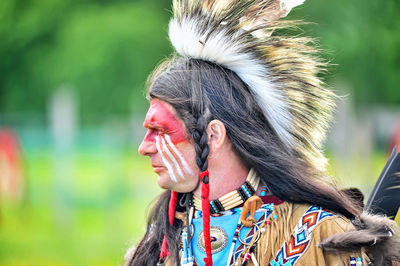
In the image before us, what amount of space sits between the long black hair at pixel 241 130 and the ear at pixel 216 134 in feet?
0.08

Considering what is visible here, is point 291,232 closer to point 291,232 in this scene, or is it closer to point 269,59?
point 291,232

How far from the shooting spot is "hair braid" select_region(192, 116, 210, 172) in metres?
2.69

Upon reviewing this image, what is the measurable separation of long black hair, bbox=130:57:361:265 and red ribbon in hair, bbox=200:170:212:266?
5cm

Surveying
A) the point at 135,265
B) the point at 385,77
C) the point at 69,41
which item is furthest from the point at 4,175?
the point at 69,41

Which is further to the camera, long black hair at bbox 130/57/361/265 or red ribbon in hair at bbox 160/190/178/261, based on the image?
red ribbon in hair at bbox 160/190/178/261

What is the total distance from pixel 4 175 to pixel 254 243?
891 cm

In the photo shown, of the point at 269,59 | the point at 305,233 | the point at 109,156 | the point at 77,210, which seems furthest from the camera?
the point at 77,210

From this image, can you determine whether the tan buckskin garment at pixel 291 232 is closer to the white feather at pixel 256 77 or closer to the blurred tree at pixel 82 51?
the white feather at pixel 256 77

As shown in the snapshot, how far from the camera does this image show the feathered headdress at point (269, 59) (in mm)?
2762

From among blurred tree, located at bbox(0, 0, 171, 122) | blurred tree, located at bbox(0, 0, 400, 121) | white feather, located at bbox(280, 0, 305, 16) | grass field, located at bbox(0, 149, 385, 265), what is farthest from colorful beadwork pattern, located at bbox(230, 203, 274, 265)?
blurred tree, located at bbox(0, 0, 171, 122)

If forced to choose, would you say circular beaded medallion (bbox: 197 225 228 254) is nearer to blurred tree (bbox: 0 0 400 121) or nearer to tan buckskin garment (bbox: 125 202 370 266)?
tan buckskin garment (bbox: 125 202 370 266)

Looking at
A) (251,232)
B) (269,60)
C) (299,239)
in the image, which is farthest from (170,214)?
(269,60)

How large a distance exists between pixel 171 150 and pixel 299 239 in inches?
26.3

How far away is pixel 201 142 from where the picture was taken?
2689 mm
